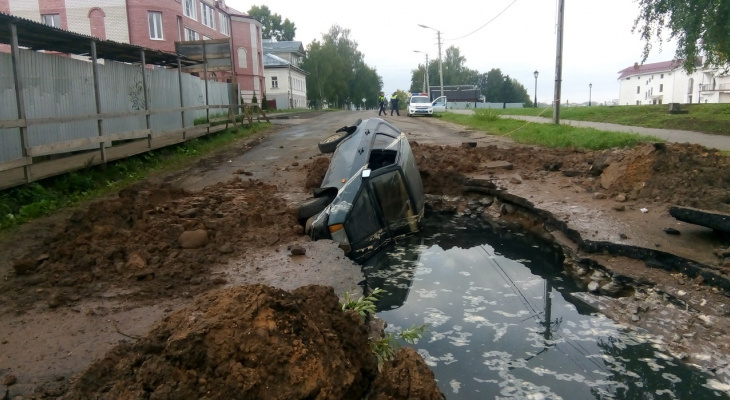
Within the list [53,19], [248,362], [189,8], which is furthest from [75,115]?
[189,8]

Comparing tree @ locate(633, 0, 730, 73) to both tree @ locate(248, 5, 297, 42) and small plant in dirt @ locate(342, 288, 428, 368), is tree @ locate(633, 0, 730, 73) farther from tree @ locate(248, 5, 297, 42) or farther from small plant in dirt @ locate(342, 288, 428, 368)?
tree @ locate(248, 5, 297, 42)

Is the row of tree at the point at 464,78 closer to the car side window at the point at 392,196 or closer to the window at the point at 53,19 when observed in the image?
the window at the point at 53,19

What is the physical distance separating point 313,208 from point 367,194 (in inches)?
37.1

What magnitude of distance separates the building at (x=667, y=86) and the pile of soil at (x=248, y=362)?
190 feet

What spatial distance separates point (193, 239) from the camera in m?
6.20

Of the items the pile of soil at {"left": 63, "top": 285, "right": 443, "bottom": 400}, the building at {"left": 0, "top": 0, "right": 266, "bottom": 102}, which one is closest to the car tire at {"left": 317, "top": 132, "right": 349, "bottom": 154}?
the pile of soil at {"left": 63, "top": 285, "right": 443, "bottom": 400}

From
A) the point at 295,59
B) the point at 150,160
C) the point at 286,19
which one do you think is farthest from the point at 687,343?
the point at 286,19

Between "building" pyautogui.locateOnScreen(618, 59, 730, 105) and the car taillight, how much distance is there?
181 feet

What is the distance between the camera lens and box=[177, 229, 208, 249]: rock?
6.14 metres

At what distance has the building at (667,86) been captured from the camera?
59.1m

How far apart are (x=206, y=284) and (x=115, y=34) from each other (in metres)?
36.5

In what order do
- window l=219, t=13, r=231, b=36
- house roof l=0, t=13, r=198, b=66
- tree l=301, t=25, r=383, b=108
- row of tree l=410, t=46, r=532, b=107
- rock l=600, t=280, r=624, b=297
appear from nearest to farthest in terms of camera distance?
rock l=600, t=280, r=624, b=297
house roof l=0, t=13, r=198, b=66
window l=219, t=13, r=231, b=36
tree l=301, t=25, r=383, b=108
row of tree l=410, t=46, r=532, b=107

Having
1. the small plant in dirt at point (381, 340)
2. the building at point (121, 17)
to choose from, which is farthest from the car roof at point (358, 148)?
the building at point (121, 17)

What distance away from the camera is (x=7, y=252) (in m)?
6.00
